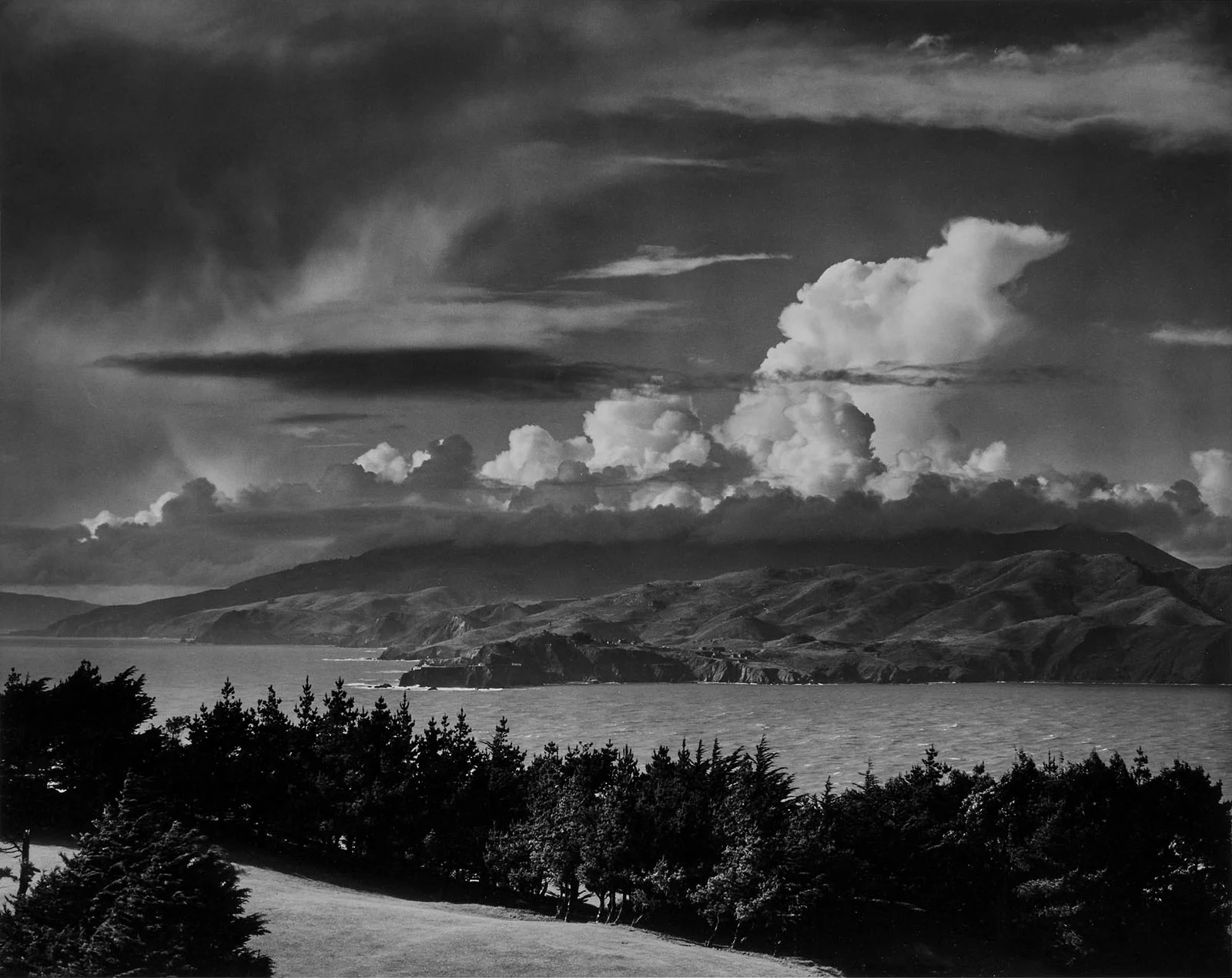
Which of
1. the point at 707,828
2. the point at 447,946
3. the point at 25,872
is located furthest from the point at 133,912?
the point at 707,828

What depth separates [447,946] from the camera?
30.3 m

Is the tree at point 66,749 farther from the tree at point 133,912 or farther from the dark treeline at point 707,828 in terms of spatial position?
the tree at point 133,912

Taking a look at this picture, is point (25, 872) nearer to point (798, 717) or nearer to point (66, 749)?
point (66, 749)

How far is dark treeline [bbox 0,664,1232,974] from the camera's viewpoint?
1551 inches

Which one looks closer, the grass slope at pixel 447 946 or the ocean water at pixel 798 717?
the grass slope at pixel 447 946

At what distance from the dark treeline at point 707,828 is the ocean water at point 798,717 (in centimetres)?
4167

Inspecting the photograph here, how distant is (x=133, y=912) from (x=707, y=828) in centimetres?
2069

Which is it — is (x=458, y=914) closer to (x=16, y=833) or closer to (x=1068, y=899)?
(x=16, y=833)

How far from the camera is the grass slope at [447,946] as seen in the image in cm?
2908

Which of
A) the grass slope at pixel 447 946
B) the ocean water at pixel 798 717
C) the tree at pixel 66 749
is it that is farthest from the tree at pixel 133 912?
the ocean water at pixel 798 717

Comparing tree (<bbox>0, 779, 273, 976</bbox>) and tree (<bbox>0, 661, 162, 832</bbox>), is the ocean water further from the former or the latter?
tree (<bbox>0, 779, 273, 976</bbox>)

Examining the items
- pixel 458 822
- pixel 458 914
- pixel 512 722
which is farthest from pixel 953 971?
pixel 512 722

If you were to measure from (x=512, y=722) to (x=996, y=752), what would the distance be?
52.3 metres

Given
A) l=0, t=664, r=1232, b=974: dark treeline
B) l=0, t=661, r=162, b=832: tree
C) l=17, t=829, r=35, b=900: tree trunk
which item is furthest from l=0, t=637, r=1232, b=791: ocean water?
l=17, t=829, r=35, b=900: tree trunk
